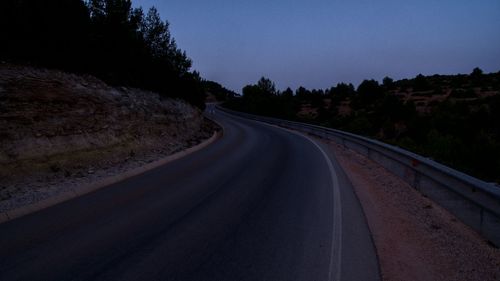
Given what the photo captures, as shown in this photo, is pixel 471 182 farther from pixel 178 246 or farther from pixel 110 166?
pixel 110 166

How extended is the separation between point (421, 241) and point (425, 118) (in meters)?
20.1

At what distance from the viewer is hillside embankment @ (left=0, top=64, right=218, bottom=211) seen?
28.7ft

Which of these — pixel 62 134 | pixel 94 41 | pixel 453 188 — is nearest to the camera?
pixel 453 188

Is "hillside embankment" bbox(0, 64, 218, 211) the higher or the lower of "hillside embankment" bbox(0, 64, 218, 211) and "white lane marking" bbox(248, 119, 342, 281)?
the higher

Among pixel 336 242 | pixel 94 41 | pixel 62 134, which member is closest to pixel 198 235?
pixel 336 242

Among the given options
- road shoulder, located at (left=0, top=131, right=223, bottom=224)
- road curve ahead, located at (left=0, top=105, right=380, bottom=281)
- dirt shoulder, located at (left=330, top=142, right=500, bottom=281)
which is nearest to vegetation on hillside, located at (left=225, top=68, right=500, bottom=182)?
dirt shoulder, located at (left=330, top=142, right=500, bottom=281)

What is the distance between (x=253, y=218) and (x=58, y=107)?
8.63 m

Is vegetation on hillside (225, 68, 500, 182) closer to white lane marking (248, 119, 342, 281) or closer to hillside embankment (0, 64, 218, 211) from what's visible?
white lane marking (248, 119, 342, 281)

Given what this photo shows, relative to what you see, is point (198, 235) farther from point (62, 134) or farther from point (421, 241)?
point (62, 134)

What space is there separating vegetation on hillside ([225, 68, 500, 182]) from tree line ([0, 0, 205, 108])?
12998 millimetres

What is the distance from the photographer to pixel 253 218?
614cm

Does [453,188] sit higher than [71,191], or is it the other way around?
[453,188]

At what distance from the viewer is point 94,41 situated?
15953mm

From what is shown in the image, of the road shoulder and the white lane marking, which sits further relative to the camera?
the road shoulder
